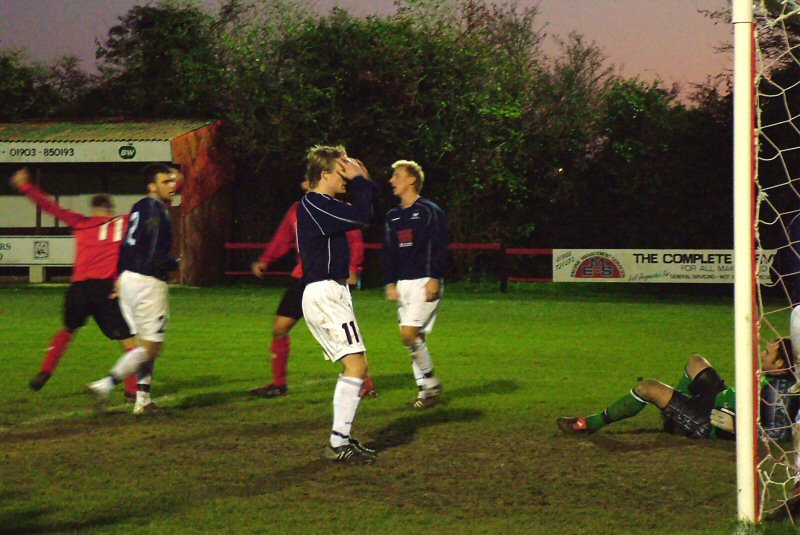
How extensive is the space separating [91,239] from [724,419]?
5670 mm

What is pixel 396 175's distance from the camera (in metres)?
9.03

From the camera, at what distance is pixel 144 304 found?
317 inches

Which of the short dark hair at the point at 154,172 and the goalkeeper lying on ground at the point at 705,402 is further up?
the short dark hair at the point at 154,172

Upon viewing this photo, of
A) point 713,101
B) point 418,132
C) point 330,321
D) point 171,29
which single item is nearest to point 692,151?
point 713,101

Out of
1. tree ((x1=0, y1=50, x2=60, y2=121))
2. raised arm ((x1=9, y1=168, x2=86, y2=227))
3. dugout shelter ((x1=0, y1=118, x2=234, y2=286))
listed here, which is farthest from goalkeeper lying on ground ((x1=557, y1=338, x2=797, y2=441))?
tree ((x1=0, y1=50, x2=60, y2=121))

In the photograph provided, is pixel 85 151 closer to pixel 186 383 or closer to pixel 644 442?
pixel 186 383

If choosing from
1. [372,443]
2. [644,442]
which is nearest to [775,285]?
[644,442]

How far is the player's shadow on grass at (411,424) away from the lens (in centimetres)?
732

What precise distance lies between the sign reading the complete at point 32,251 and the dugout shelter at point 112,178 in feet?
0.09

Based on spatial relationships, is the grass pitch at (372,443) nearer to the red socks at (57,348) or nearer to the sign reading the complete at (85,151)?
the red socks at (57,348)

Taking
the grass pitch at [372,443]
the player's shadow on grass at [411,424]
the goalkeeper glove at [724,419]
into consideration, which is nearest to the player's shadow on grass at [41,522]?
the grass pitch at [372,443]

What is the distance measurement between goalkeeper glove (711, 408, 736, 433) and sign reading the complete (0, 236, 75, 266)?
23841mm

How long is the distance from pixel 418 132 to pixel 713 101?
796cm

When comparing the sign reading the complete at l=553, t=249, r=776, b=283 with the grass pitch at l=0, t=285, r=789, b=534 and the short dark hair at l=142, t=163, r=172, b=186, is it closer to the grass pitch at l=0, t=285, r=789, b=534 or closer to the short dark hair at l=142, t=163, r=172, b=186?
the grass pitch at l=0, t=285, r=789, b=534
